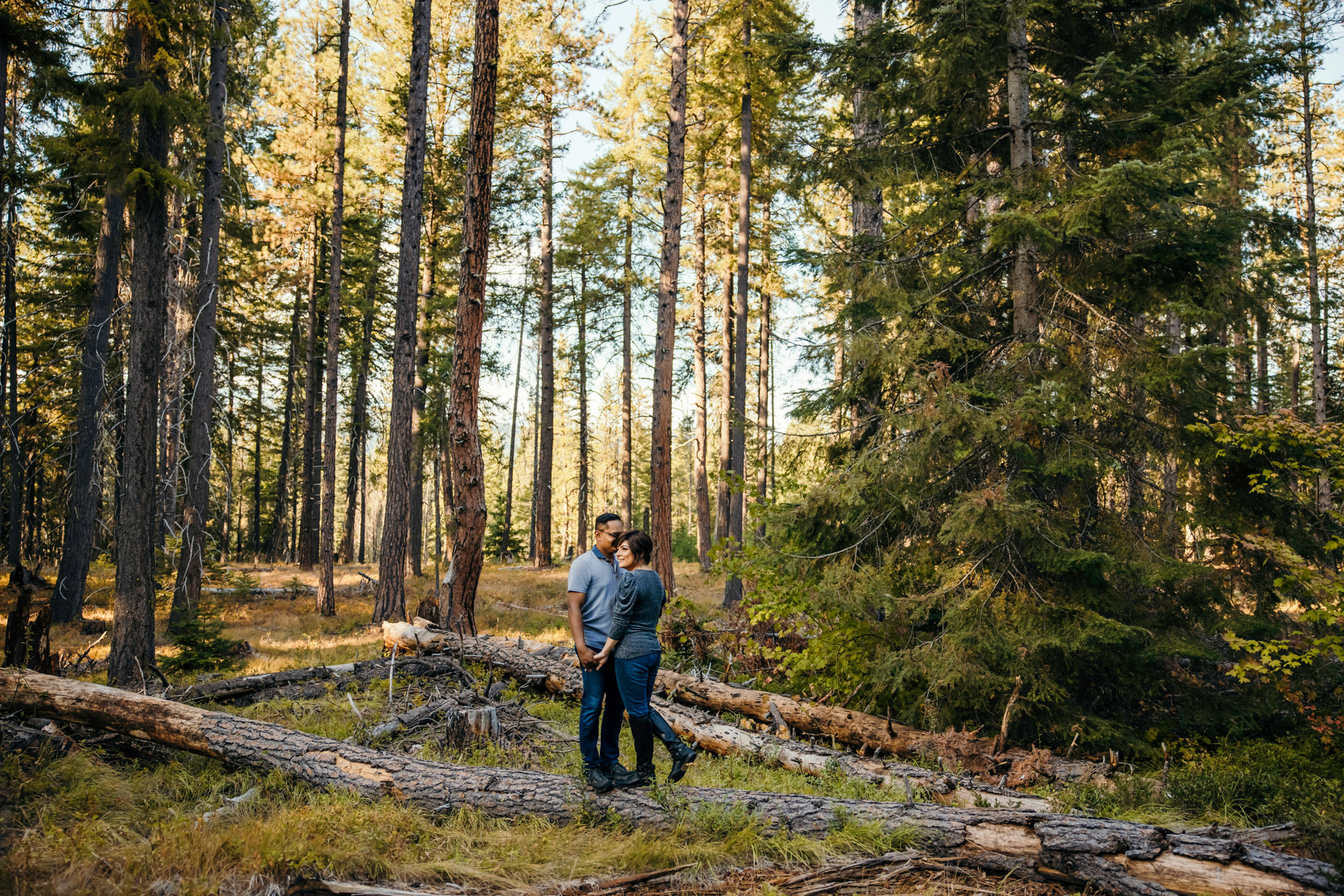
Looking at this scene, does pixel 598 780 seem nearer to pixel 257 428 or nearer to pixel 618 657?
pixel 618 657

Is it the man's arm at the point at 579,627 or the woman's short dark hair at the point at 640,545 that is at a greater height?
the woman's short dark hair at the point at 640,545

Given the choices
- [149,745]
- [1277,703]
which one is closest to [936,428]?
[1277,703]

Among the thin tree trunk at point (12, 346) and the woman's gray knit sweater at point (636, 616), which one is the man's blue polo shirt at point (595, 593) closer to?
the woman's gray knit sweater at point (636, 616)

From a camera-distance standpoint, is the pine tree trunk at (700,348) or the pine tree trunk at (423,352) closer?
the pine tree trunk at (423,352)

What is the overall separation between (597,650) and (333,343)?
1604 cm

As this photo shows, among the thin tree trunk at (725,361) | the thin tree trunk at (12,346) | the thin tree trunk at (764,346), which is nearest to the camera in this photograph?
the thin tree trunk at (12,346)

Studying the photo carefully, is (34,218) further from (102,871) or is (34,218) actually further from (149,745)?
(102,871)

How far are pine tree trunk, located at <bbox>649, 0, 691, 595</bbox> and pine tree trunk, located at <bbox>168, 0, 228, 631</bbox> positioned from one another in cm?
800

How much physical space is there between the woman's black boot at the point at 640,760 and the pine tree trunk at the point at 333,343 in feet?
37.6

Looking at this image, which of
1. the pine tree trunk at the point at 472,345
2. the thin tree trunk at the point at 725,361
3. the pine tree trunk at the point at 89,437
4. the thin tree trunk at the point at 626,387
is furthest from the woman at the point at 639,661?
the thin tree trunk at the point at 626,387

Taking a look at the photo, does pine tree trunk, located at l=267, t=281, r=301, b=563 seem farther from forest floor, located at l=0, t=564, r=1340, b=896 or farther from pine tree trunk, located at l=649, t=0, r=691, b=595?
forest floor, located at l=0, t=564, r=1340, b=896

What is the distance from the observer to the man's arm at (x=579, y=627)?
5211 mm

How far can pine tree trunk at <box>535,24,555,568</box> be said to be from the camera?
22.3m

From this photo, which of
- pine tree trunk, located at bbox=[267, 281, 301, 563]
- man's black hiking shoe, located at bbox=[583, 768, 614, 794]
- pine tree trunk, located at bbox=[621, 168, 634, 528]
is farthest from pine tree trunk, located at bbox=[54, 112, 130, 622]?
pine tree trunk, located at bbox=[621, 168, 634, 528]
